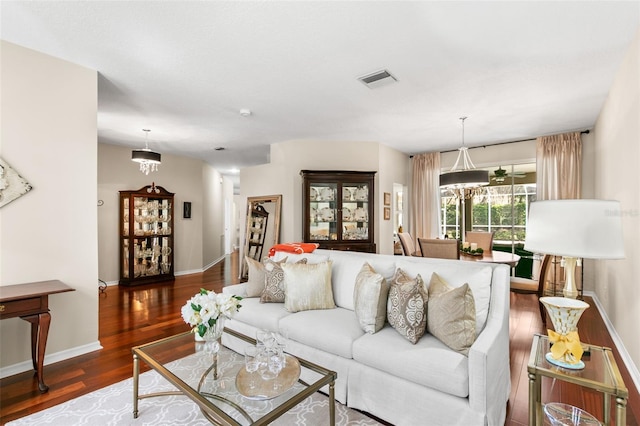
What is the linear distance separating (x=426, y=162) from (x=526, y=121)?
7.29 ft

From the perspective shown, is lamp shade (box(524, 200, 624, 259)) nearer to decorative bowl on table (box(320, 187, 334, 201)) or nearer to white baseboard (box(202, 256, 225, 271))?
decorative bowl on table (box(320, 187, 334, 201))

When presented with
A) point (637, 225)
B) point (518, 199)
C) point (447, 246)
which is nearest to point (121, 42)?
point (447, 246)

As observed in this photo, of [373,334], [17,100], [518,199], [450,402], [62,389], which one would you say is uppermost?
[17,100]

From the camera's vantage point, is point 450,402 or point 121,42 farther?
point 121,42

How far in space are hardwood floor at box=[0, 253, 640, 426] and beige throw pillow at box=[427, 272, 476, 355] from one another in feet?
2.15

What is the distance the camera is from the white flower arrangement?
1.76 m

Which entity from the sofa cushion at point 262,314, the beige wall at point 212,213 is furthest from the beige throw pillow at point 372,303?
the beige wall at point 212,213

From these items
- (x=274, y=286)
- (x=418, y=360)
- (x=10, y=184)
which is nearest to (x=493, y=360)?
(x=418, y=360)

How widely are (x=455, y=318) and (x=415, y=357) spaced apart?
334 millimetres

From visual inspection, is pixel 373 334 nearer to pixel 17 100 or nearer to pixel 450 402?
pixel 450 402

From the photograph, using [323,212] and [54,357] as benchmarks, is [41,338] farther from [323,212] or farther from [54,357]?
[323,212]

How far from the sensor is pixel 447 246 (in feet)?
12.2

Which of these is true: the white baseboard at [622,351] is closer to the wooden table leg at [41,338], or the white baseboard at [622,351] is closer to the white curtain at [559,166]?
the white curtain at [559,166]

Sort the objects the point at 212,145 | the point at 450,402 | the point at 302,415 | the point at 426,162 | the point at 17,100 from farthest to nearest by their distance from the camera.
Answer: the point at 426,162 < the point at 212,145 < the point at 17,100 < the point at 302,415 < the point at 450,402
